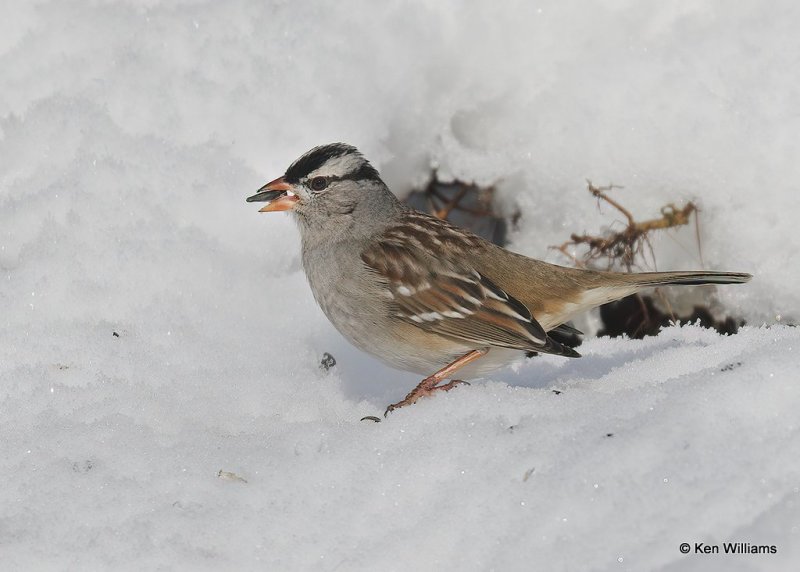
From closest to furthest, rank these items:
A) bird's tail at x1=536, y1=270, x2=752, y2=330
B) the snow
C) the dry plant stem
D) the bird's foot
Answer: the snow → the bird's foot → bird's tail at x1=536, y1=270, x2=752, y2=330 → the dry plant stem

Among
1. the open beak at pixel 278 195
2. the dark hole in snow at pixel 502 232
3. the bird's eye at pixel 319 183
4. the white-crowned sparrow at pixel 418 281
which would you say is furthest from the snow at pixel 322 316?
the bird's eye at pixel 319 183

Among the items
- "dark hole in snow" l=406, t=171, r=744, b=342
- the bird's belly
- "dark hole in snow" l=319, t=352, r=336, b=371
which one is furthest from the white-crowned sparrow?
"dark hole in snow" l=406, t=171, r=744, b=342

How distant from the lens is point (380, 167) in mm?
6008

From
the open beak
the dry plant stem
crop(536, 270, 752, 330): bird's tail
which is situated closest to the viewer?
crop(536, 270, 752, 330): bird's tail

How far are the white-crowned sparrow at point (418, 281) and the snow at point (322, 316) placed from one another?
0.91 ft

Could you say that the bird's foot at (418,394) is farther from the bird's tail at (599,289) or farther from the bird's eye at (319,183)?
the bird's eye at (319,183)

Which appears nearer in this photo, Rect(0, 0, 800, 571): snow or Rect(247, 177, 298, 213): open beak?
Rect(0, 0, 800, 571): snow

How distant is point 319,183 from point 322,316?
0.67 meters

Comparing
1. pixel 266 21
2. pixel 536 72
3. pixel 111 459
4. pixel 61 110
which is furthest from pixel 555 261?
pixel 111 459

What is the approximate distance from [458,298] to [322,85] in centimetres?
190

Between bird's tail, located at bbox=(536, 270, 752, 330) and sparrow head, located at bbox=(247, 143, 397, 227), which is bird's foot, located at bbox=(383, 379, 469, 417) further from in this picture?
sparrow head, located at bbox=(247, 143, 397, 227)

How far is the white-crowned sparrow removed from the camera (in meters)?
4.43

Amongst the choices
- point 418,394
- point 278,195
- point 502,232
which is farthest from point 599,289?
point 502,232

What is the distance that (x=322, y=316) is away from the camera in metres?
5.18
